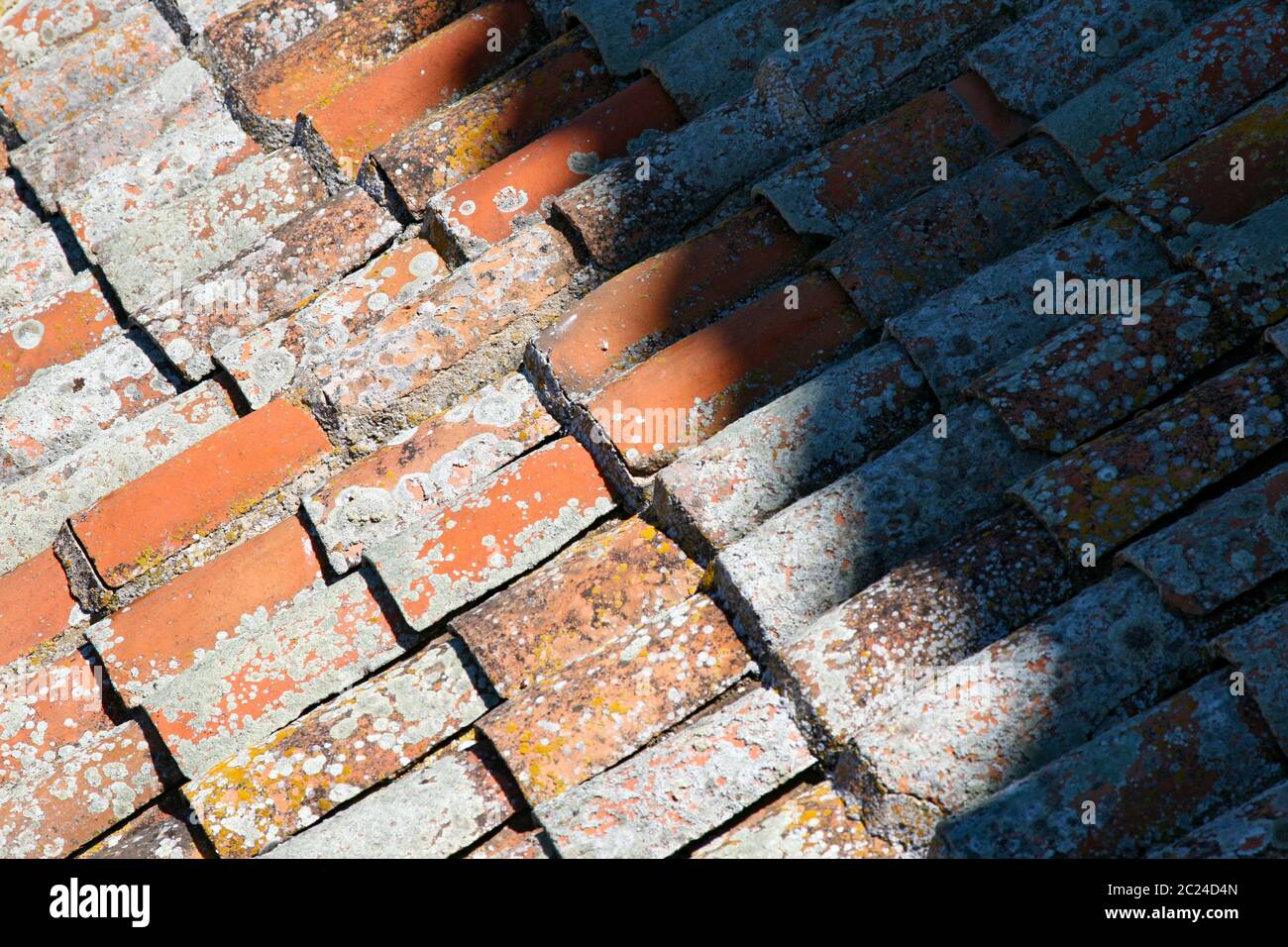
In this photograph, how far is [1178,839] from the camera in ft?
6.97

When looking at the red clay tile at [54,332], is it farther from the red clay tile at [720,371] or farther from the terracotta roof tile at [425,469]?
the red clay tile at [720,371]

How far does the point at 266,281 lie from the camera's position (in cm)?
360

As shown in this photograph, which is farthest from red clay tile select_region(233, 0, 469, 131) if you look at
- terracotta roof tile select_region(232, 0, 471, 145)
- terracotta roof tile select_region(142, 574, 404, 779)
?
terracotta roof tile select_region(142, 574, 404, 779)

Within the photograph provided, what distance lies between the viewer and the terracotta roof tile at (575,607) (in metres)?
2.75

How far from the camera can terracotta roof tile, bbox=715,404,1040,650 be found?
2627mm

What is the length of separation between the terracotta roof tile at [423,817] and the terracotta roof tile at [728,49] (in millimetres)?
1963

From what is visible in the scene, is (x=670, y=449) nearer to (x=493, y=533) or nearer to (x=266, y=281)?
(x=493, y=533)

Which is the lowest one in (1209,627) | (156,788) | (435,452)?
(1209,627)

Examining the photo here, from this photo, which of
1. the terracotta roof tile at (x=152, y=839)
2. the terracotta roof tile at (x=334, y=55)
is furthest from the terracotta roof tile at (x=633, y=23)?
the terracotta roof tile at (x=152, y=839)

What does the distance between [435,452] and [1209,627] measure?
5.80ft
